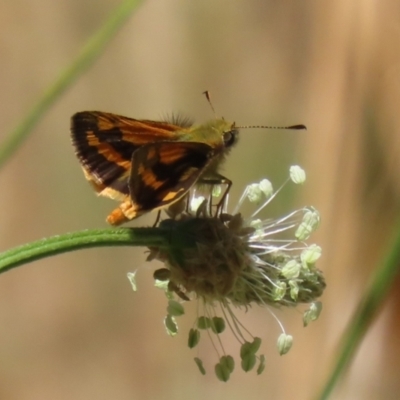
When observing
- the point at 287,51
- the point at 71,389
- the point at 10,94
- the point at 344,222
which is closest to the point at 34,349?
the point at 71,389

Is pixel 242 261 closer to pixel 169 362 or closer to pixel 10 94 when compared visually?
pixel 169 362

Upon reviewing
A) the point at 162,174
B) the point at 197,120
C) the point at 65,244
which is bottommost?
the point at 65,244

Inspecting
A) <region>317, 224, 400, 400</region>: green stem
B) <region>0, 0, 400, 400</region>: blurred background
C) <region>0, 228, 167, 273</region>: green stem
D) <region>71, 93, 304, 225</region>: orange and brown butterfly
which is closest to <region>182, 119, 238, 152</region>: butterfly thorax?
<region>71, 93, 304, 225</region>: orange and brown butterfly

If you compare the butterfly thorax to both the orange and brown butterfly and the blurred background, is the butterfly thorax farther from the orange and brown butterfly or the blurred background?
the blurred background

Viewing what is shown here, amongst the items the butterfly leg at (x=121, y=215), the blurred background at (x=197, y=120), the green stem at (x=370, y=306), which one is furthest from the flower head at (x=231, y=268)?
the blurred background at (x=197, y=120)

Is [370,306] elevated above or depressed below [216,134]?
below

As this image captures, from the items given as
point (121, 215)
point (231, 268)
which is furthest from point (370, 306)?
point (121, 215)

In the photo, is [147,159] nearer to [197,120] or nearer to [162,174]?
[162,174]

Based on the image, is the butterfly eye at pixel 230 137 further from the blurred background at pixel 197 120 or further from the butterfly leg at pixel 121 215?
the blurred background at pixel 197 120
